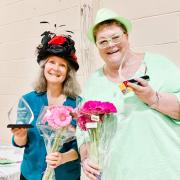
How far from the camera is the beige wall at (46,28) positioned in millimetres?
1658

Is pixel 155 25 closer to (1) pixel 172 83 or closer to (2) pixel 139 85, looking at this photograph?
(1) pixel 172 83

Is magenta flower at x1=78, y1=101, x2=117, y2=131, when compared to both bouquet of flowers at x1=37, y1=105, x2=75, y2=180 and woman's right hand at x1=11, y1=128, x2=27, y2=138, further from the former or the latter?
woman's right hand at x1=11, y1=128, x2=27, y2=138

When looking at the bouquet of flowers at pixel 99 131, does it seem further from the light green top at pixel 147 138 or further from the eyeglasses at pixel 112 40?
the eyeglasses at pixel 112 40

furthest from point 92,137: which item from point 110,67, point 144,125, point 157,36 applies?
point 157,36

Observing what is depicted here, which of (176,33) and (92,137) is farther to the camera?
(176,33)

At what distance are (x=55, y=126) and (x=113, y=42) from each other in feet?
1.45

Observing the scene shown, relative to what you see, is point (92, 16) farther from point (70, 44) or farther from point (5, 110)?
point (5, 110)

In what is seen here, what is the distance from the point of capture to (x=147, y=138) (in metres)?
1.18

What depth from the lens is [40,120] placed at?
→ 138cm

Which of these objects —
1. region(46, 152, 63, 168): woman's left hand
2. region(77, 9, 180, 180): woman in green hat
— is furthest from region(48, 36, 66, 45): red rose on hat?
region(46, 152, 63, 168): woman's left hand

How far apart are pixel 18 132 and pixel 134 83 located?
2.26ft

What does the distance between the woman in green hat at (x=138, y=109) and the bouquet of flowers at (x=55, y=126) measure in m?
0.14

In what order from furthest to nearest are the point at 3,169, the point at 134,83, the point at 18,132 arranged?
1. the point at 3,169
2. the point at 18,132
3. the point at 134,83

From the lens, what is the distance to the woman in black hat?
156 cm
